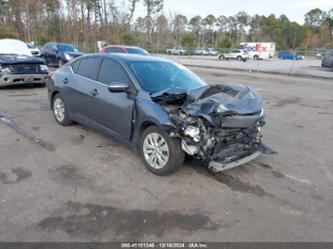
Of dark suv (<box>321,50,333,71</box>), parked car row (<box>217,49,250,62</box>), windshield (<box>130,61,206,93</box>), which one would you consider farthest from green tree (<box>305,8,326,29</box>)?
windshield (<box>130,61,206,93</box>)

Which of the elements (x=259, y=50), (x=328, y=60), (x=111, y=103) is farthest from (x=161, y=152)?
(x=259, y=50)

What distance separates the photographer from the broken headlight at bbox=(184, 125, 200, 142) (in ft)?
11.3

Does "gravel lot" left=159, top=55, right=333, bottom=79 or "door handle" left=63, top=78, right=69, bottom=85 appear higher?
"door handle" left=63, top=78, right=69, bottom=85

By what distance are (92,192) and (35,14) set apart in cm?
5374

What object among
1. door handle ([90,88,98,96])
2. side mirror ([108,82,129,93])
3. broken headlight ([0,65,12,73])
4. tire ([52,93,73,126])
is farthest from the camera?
broken headlight ([0,65,12,73])

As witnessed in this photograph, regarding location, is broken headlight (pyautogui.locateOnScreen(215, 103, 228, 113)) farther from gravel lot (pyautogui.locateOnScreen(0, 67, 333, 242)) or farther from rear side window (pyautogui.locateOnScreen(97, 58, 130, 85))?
rear side window (pyautogui.locateOnScreen(97, 58, 130, 85))

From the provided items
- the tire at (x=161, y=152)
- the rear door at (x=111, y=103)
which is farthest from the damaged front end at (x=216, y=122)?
the rear door at (x=111, y=103)

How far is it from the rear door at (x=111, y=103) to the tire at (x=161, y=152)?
1.31 feet

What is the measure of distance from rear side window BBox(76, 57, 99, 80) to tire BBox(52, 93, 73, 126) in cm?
84

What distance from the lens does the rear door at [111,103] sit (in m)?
4.16

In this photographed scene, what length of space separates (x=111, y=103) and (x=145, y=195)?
1.69 meters

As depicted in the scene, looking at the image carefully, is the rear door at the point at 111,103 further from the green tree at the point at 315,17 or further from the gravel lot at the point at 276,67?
the green tree at the point at 315,17

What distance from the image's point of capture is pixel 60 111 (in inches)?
232

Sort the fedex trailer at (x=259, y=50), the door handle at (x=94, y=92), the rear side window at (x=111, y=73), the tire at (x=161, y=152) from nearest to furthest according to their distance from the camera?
the tire at (x=161, y=152), the rear side window at (x=111, y=73), the door handle at (x=94, y=92), the fedex trailer at (x=259, y=50)
